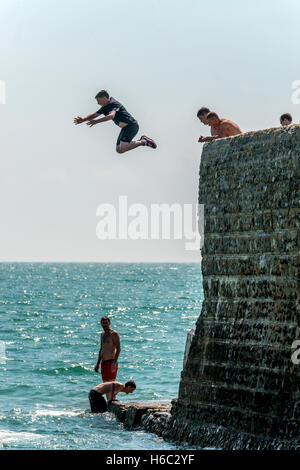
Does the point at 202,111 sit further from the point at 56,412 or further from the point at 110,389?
the point at 56,412

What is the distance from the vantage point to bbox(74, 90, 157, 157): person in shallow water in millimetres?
13406

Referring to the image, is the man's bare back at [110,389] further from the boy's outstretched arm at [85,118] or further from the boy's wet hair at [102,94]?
the boy's wet hair at [102,94]

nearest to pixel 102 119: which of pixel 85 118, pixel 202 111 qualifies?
pixel 85 118

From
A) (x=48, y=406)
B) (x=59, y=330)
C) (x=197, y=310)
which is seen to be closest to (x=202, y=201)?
(x=48, y=406)

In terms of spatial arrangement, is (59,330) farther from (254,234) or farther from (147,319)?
(254,234)

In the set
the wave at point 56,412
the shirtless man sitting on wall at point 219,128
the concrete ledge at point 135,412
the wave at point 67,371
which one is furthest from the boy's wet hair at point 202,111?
the wave at point 67,371

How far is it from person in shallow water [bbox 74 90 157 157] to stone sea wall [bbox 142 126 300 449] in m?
1.07

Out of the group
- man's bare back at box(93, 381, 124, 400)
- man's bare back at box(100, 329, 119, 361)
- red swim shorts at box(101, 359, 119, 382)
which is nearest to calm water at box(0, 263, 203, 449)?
man's bare back at box(93, 381, 124, 400)

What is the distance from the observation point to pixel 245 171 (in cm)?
1234

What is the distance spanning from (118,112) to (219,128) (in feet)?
4.88

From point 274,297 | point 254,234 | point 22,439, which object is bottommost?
point 22,439

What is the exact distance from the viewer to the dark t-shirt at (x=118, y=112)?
1350 cm

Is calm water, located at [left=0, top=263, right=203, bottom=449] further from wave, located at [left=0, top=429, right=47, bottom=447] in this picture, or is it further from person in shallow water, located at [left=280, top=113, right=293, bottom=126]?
person in shallow water, located at [left=280, top=113, right=293, bottom=126]

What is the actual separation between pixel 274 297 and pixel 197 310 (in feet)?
140
